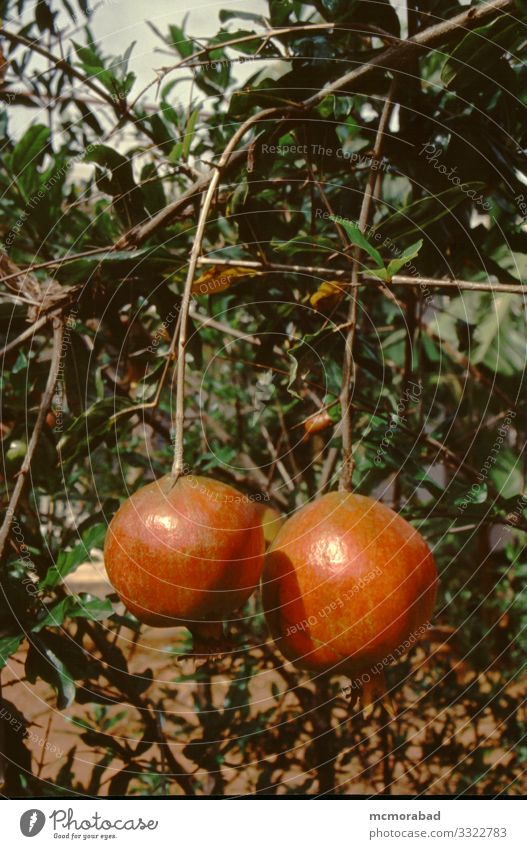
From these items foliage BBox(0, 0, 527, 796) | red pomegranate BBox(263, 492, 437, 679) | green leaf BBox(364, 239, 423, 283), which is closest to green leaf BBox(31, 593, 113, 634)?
foliage BBox(0, 0, 527, 796)

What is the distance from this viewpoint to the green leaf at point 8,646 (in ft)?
1.98

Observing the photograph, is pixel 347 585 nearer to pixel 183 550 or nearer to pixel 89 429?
pixel 183 550

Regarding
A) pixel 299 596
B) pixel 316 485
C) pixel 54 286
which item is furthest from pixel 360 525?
pixel 316 485

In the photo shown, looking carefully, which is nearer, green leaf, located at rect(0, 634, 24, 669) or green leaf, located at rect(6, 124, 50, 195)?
green leaf, located at rect(0, 634, 24, 669)

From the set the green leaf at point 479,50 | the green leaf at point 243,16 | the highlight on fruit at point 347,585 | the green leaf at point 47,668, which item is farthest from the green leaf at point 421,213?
the green leaf at point 47,668

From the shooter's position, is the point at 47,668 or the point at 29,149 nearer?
the point at 47,668

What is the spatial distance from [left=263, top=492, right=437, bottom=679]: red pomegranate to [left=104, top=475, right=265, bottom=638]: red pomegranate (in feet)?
0.10

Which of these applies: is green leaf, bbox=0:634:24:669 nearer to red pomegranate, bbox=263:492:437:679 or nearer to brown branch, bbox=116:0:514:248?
red pomegranate, bbox=263:492:437:679

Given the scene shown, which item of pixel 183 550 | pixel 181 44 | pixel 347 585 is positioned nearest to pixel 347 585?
pixel 347 585

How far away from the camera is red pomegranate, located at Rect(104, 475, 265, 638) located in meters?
0.46

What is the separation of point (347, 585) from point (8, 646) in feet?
1.07

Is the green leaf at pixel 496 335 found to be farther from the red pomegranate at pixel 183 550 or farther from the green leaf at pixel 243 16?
the red pomegranate at pixel 183 550

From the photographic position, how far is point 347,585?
0.45 meters

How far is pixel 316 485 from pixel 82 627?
445 mm
